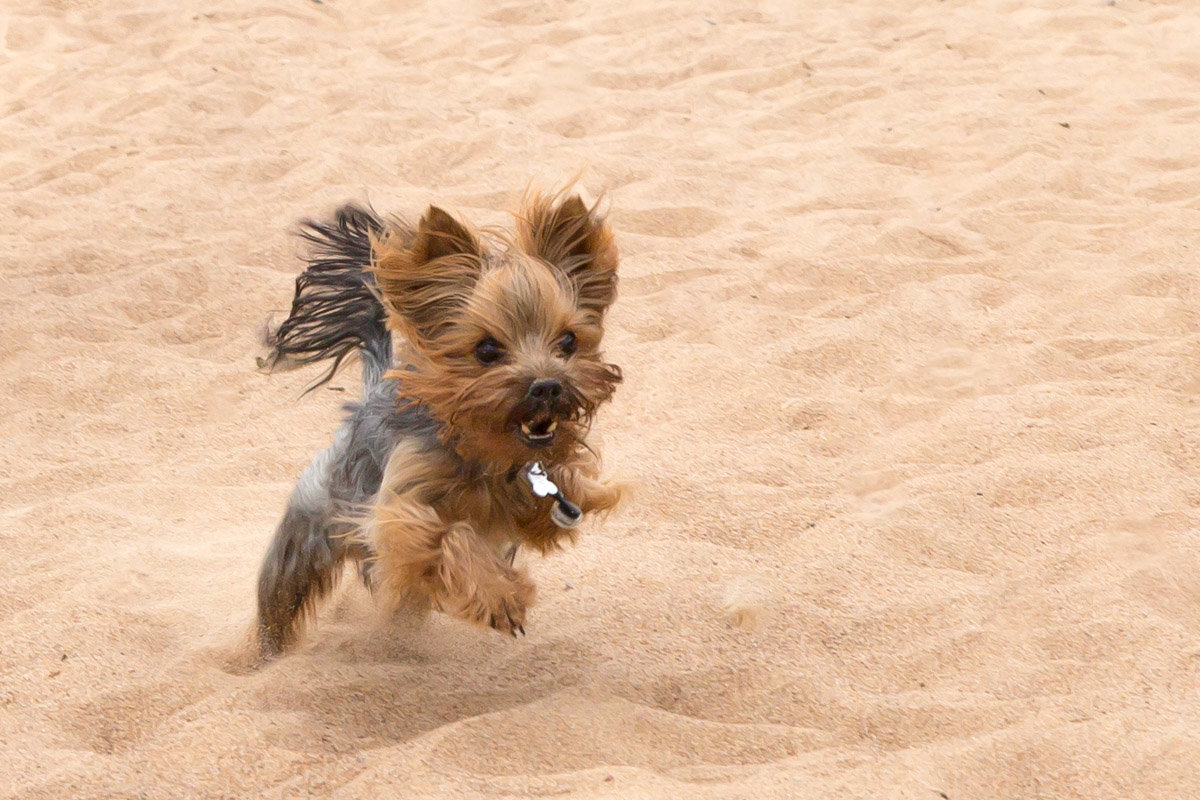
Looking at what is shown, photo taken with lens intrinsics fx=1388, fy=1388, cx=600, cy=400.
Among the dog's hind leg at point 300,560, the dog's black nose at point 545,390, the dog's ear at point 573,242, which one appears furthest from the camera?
the dog's hind leg at point 300,560

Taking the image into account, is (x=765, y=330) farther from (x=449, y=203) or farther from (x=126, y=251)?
(x=126, y=251)

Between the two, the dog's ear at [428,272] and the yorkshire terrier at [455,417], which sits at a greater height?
the dog's ear at [428,272]

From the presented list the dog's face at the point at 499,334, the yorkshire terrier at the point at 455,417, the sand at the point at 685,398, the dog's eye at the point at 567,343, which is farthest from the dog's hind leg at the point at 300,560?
the dog's eye at the point at 567,343

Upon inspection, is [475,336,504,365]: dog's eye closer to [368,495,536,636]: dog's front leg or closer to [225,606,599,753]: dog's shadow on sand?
[368,495,536,636]: dog's front leg

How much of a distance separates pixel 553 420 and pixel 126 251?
12.9 ft

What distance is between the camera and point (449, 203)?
270 inches

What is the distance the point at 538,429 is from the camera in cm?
327

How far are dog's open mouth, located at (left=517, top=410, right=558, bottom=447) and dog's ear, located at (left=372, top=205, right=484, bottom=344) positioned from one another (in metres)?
0.33

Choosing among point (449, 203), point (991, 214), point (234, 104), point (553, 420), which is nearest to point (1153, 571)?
point (553, 420)

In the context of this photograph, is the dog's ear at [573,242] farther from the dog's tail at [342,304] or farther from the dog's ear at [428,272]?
the dog's tail at [342,304]

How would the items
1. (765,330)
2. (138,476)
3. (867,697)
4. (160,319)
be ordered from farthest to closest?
(160,319) → (765,330) → (138,476) → (867,697)

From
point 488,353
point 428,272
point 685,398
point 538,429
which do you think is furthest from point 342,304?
point 685,398

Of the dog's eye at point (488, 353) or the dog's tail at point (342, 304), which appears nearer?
the dog's eye at point (488, 353)

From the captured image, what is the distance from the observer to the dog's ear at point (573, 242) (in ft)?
11.3
